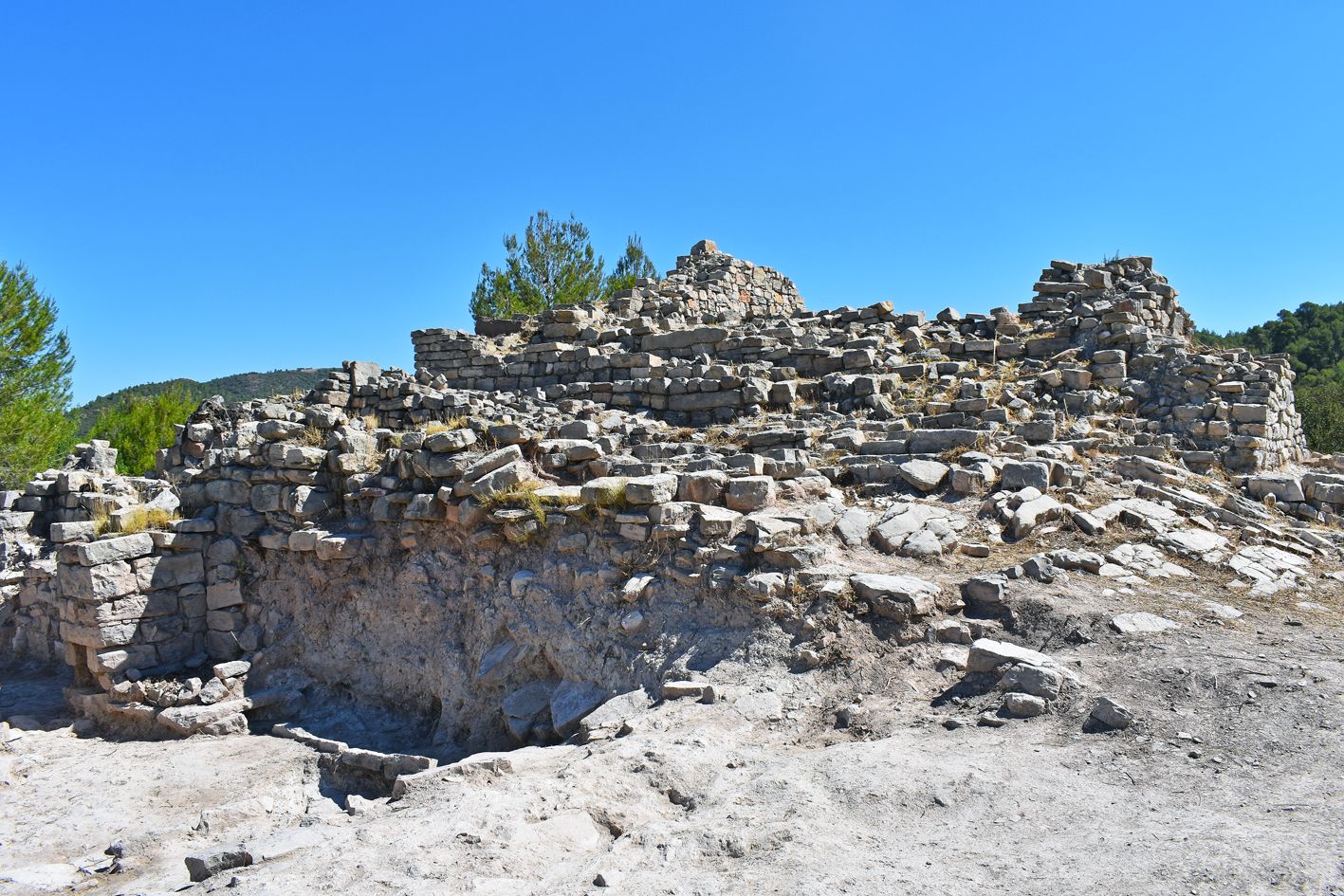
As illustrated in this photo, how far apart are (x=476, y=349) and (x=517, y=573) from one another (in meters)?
8.97

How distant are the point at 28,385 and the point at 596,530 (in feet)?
85.8

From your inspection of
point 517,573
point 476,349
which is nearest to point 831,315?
point 476,349

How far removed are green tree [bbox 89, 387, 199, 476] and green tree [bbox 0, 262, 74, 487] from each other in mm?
4092

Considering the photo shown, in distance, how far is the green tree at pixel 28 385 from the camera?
80.8 feet

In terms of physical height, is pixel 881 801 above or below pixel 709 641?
below

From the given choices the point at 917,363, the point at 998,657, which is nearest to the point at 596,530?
the point at 998,657

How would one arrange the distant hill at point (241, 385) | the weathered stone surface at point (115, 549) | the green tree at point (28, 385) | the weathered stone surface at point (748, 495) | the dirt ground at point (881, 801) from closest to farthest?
the dirt ground at point (881, 801) < the weathered stone surface at point (748, 495) < the weathered stone surface at point (115, 549) < the green tree at point (28, 385) < the distant hill at point (241, 385)

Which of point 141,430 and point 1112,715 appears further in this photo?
point 141,430

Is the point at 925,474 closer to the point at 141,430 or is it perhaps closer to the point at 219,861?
the point at 219,861

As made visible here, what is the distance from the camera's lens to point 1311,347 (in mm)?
39438

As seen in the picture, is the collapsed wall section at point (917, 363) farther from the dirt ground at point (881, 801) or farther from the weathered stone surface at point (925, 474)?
the dirt ground at point (881, 801)

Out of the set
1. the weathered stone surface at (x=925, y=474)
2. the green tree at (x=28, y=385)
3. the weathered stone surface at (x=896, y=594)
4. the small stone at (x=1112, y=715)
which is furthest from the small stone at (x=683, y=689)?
the green tree at (x=28, y=385)

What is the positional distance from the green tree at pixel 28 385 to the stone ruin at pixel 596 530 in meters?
16.3

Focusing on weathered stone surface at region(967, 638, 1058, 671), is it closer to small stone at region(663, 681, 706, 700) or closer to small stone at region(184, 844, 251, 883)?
small stone at region(663, 681, 706, 700)
